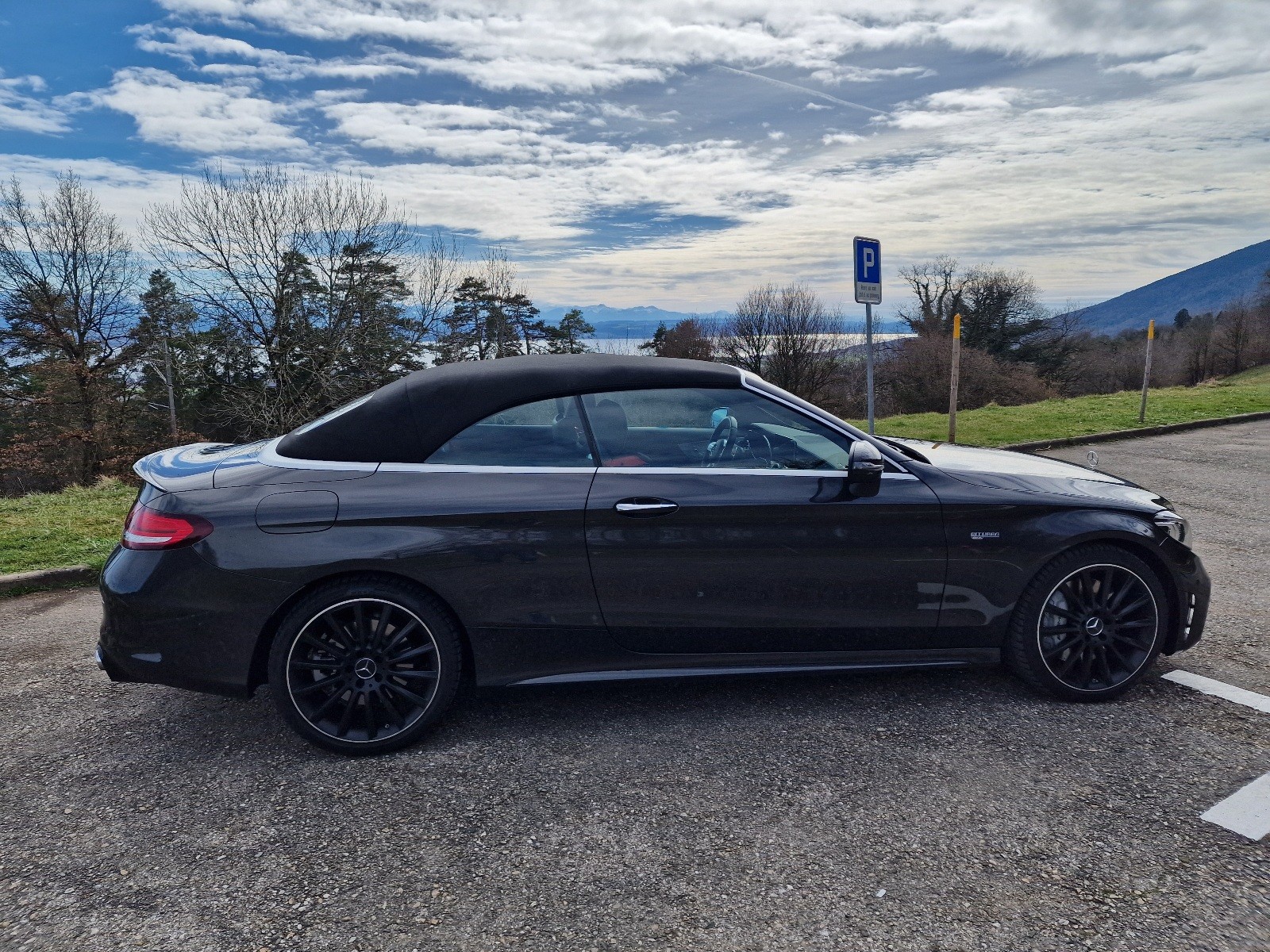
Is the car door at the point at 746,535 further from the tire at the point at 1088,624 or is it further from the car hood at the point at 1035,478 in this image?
the tire at the point at 1088,624

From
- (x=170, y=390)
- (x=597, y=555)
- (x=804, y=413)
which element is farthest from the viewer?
(x=170, y=390)

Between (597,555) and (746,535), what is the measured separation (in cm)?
61

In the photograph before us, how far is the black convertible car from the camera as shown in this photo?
315cm

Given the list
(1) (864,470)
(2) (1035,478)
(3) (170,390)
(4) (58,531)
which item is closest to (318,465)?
(1) (864,470)

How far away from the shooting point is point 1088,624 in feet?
11.7

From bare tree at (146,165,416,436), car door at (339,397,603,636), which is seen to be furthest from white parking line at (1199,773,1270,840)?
bare tree at (146,165,416,436)

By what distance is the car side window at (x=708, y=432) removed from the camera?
3.39 meters

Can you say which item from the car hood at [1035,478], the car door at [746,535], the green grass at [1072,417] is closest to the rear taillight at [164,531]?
the car door at [746,535]

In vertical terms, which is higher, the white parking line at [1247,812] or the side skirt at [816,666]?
the side skirt at [816,666]

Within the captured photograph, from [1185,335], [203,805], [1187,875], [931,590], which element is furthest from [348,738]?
[1185,335]

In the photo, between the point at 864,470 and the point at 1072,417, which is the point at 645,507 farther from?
the point at 1072,417

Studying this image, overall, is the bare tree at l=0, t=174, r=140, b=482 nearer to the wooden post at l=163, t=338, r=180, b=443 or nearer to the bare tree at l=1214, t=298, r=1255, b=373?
the wooden post at l=163, t=338, r=180, b=443

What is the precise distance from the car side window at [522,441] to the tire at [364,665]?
0.57 m

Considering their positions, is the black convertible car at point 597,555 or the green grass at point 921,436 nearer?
the black convertible car at point 597,555
